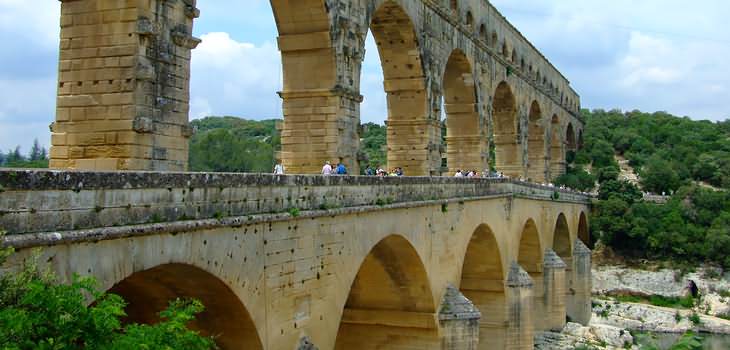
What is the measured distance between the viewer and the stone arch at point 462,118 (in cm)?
2583

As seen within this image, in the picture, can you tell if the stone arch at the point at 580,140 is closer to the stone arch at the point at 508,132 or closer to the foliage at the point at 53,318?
the stone arch at the point at 508,132

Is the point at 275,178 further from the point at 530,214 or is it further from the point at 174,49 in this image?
the point at 530,214

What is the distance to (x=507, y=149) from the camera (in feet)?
109

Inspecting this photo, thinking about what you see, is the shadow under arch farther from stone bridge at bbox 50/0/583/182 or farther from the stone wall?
the stone wall

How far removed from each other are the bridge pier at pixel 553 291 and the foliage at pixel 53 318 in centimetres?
2488

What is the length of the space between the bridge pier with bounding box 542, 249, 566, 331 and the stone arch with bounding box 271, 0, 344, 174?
1509cm

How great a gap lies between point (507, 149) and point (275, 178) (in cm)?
2616

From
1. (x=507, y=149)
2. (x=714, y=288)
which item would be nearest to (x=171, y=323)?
(x=507, y=149)

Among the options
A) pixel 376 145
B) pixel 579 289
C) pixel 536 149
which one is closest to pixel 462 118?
pixel 579 289

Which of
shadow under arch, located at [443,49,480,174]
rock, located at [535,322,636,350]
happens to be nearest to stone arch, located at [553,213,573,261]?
rock, located at [535,322,636,350]

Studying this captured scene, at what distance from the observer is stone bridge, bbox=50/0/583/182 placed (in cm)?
940

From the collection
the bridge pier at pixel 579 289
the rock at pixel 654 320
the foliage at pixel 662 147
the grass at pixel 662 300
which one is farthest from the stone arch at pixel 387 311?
the foliage at pixel 662 147

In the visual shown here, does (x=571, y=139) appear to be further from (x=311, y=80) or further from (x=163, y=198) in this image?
(x=163, y=198)

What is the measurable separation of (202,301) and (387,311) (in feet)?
26.3
